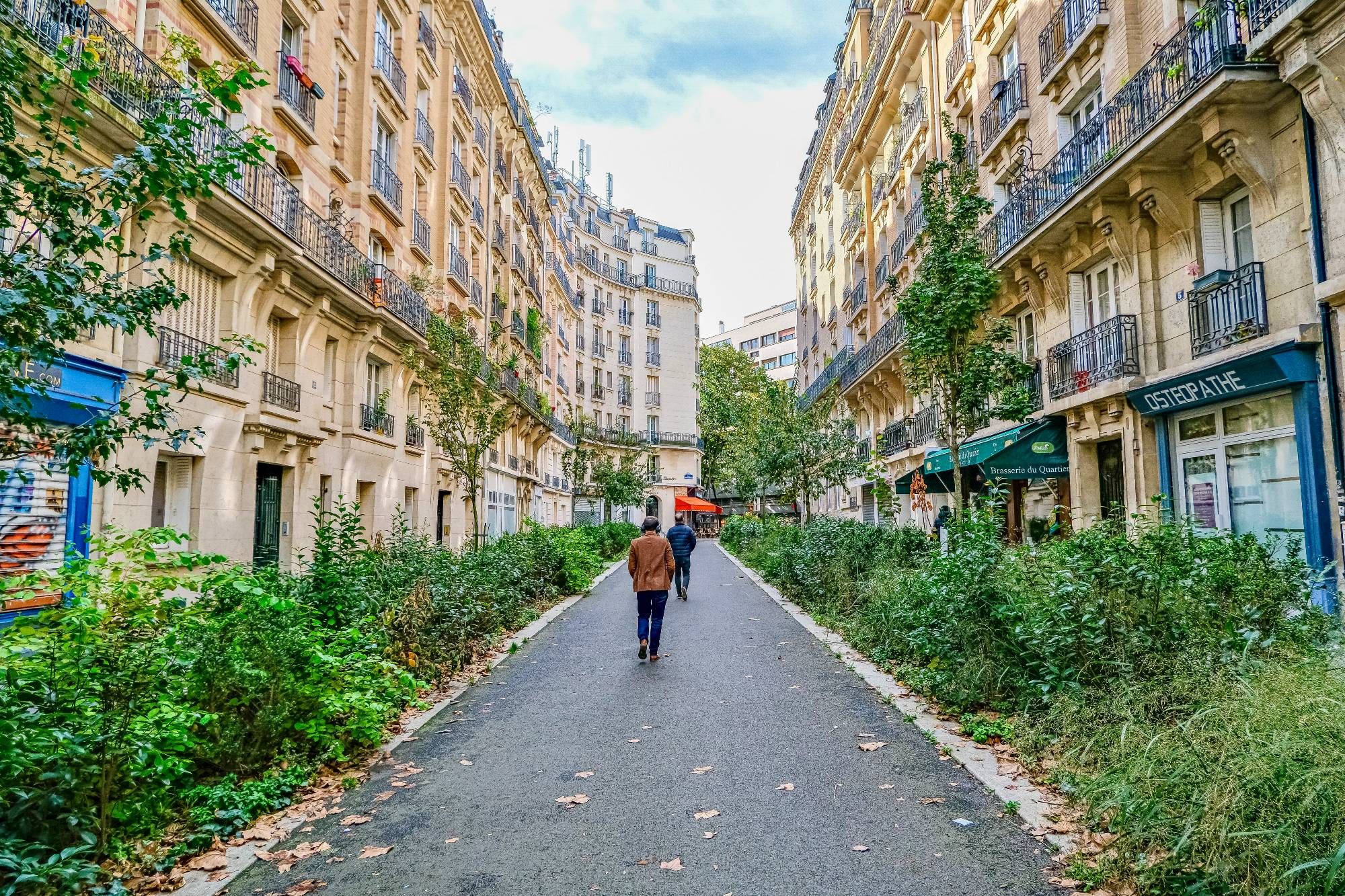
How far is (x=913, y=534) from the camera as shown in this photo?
12.9 metres

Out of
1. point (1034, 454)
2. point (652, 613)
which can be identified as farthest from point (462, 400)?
point (1034, 454)

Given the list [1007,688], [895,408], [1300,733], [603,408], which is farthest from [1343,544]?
[603,408]

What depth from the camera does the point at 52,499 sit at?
30.3 feet

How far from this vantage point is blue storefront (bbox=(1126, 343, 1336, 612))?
343 inches

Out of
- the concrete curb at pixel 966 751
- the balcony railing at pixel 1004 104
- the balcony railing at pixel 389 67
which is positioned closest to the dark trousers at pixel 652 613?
the concrete curb at pixel 966 751

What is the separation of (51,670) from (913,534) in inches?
453

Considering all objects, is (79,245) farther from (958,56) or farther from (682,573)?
(958,56)

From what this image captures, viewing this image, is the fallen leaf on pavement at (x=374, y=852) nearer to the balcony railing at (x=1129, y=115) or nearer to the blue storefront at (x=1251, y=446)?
the blue storefront at (x=1251, y=446)

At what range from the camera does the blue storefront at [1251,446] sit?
A: 8.71 metres

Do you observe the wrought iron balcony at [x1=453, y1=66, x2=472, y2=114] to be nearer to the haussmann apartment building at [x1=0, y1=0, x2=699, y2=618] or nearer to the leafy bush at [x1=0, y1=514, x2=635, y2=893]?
the haussmann apartment building at [x1=0, y1=0, x2=699, y2=618]

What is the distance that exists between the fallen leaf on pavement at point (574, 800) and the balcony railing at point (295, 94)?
1505 centimetres

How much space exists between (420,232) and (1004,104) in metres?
15.3

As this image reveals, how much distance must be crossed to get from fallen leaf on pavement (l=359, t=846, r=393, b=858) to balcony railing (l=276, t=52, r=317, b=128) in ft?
49.6

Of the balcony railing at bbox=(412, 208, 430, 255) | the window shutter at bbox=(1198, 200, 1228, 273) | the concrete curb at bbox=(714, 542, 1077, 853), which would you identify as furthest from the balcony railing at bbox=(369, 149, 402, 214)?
the window shutter at bbox=(1198, 200, 1228, 273)
